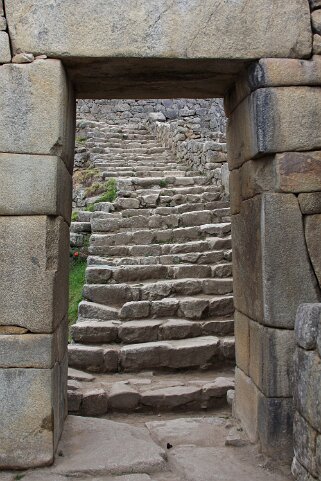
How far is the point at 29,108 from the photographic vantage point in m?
3.43

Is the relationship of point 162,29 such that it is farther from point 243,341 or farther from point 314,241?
point 243,341

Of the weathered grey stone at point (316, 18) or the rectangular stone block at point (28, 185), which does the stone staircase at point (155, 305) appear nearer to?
the rectangular stone block at point (28, 185)

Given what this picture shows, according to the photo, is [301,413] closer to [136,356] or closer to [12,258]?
[12,258]

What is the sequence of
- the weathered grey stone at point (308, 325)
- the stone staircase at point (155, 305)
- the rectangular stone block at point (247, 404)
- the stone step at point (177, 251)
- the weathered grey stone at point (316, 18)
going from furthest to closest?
the stone step at point (177, 251), the stone staircase at point (155, 305), the rectangular stone block at point (247, 404), the weathered grey stone at point (316, 18), the weathered grey stone at point (308, 325)

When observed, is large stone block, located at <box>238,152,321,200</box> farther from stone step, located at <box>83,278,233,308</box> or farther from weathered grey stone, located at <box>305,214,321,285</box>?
stone step, located at <box>83,278,233,308</box>

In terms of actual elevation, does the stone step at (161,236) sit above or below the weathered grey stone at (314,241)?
above

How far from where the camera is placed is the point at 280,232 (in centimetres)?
352

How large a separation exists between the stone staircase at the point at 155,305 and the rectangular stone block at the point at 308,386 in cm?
225

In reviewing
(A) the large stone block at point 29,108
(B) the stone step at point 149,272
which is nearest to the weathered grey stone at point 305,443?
(A) the large stone block at point 29,108

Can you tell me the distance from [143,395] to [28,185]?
2.70 meters

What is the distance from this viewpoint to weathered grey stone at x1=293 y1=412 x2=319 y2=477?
2.81 m

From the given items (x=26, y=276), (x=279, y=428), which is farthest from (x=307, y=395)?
(x=26, y=276)

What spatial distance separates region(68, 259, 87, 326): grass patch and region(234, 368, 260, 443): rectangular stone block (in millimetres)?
3121

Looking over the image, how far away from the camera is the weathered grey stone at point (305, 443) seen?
2810 millimetres
